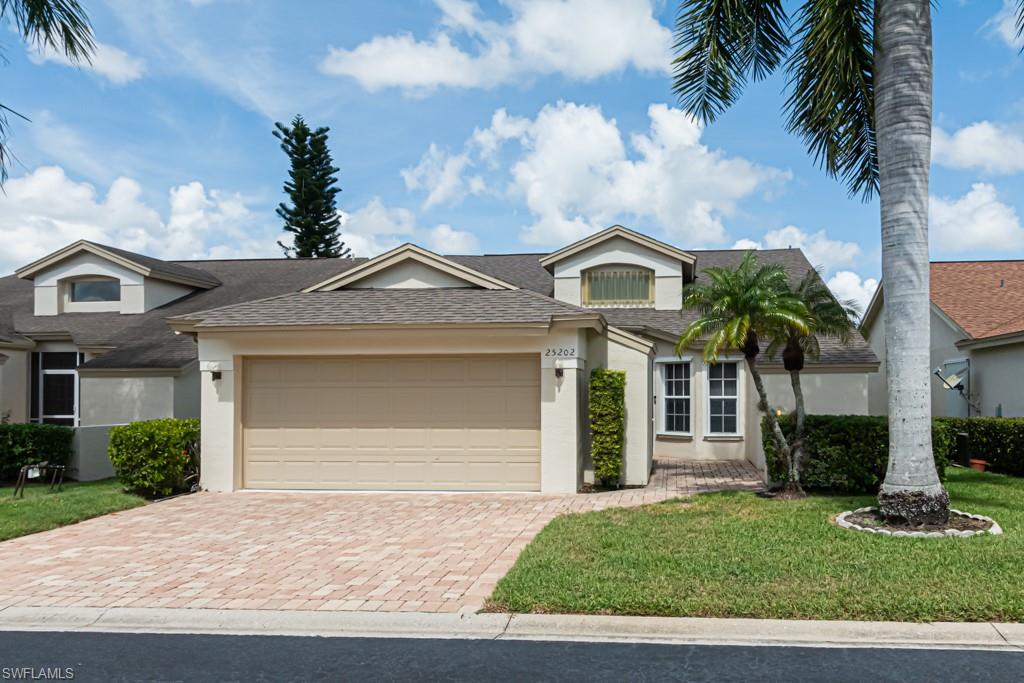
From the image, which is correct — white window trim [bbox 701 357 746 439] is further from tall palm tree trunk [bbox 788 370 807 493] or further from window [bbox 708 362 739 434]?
tall palm tree trunk [bbox 788 370 807 493]

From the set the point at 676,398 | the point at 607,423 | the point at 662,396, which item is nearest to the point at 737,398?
the point at 676,398

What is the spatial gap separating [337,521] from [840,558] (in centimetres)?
646

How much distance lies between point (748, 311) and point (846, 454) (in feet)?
8.97

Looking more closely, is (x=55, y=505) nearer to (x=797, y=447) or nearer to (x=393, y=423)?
(x=393, y=423)

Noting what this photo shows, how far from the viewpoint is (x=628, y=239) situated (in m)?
20.9

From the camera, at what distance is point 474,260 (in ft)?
83.5

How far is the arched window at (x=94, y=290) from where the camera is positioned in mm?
Result: 21891

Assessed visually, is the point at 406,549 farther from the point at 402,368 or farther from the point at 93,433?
the point at 93,433

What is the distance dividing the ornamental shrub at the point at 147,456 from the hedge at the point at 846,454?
388 inches

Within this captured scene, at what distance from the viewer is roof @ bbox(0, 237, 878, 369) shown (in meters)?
14.0

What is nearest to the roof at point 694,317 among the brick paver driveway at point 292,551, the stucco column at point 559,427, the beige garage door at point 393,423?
the stucco column at point 559,427

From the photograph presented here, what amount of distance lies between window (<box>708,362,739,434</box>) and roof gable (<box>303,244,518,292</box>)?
6332 millimetres

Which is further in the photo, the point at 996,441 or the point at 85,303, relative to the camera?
the point at 85,303

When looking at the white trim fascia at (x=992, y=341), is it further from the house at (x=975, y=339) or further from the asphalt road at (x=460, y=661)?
the asphalt road at (x=460, y=661)
